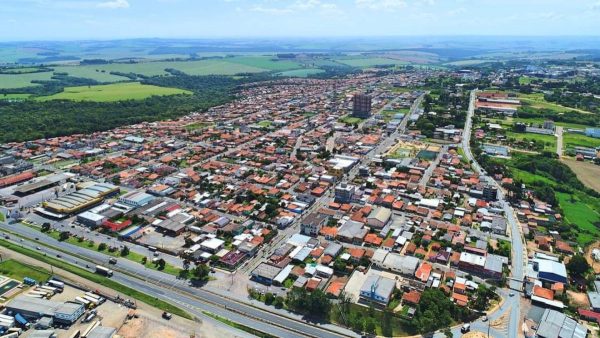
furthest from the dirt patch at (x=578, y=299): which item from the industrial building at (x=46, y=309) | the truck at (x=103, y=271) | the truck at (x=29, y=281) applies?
the truck at (x=29, y=281)

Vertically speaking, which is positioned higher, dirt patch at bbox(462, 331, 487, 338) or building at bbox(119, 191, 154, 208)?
building at bbox(119, 191, 154, 208)

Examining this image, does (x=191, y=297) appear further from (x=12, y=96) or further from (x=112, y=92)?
(x=12, y=96)

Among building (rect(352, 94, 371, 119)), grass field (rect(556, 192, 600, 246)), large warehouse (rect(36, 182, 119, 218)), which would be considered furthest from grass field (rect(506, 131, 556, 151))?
large warehouse (rect(36, 182, 119, 218))

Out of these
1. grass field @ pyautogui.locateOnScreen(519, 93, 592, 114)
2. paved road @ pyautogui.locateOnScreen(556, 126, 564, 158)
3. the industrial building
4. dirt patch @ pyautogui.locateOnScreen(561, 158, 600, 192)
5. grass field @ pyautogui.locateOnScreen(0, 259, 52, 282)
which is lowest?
grass field @ pyautogui.locateOnScreen(0, 259, 52, 282)

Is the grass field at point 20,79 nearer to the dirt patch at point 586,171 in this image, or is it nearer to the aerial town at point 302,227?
the aerial town at point 302,227

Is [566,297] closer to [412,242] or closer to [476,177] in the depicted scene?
[412,242]

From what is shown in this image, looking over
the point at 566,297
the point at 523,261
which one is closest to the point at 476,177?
the point at 523,261

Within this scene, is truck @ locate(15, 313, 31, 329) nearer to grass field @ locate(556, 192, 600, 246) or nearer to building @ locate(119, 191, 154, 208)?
building @ locate(119, 191, 154, 208)
